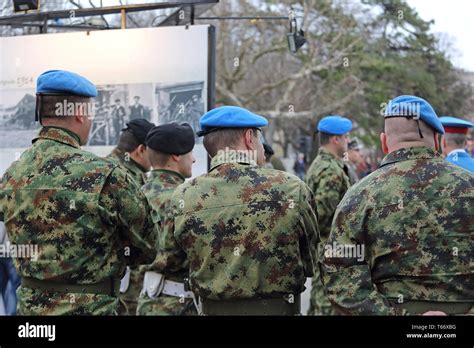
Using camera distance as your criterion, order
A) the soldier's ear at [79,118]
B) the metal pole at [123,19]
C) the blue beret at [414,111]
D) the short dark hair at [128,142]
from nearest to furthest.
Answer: the blue beret at [414,111] < the soldier's ear at [79,118] < the short dark hair at [128,142] < the metal pole at [123,19]

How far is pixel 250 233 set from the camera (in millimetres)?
3832

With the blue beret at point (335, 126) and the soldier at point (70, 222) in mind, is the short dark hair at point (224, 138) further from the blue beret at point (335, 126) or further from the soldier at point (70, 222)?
the blue beret at point (335, 126)

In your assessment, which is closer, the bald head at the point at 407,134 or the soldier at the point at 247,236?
the bald head at the point at 407,134

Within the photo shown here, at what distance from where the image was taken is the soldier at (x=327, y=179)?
7031 mm

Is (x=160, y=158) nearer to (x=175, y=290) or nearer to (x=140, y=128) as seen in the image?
(x=175, y=290)

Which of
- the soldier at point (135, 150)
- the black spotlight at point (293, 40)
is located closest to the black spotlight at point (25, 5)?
the soldier at point (135, 150)

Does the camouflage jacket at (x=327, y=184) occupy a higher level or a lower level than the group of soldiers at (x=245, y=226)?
higher

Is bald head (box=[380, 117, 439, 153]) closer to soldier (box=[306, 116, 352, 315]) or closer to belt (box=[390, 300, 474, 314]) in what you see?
belt (box=[390, 300, 474, 314])

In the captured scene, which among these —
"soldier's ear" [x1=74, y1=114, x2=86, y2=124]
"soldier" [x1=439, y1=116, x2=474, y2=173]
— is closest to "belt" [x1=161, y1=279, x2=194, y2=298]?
"soldier's ear" [x1=74, y1=114, x2=86, y2=124]

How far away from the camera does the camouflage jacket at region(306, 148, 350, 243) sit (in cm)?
702

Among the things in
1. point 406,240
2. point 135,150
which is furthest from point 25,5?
point 406,240

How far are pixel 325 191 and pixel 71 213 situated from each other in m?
3.68

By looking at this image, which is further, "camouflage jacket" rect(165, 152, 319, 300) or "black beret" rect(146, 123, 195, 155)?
"black beret" rect(146, 123, 195, 155)
